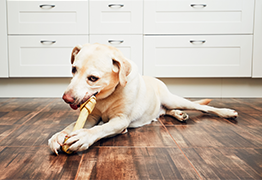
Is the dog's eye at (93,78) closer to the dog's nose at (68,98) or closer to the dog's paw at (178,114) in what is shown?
the dog's nose at (68,98)

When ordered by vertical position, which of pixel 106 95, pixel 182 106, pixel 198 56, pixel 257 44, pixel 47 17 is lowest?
pixel 182 106

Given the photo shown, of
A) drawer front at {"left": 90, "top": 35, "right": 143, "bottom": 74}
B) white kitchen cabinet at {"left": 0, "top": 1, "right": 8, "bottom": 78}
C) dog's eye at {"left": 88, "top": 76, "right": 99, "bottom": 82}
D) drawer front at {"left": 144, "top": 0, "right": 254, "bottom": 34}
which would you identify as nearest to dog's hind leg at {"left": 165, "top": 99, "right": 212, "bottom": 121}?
dog's eye at {"left": 88, "top": 76, "right": 99, "bottom": 82}

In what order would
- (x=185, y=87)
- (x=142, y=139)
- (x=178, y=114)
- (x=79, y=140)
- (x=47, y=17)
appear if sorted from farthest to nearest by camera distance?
(x=185, y=87), (x=47, y=17), (x=178, y=114), (x=142, y=139), (x=79, y=140)

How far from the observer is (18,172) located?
94cm

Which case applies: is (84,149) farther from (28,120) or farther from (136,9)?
(136,9)

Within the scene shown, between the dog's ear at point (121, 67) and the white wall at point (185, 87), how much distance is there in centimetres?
177

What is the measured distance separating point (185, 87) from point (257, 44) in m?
0.95

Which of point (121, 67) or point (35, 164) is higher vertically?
point (121, 67)

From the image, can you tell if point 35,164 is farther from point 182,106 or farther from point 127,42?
point 127,42

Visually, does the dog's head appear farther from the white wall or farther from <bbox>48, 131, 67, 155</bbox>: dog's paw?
the white wall

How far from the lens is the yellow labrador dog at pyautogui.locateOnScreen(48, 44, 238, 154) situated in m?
1.17

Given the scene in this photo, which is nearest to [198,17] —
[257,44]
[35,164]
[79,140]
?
[257,44]

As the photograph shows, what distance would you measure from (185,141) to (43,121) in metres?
1.00

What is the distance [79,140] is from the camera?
1.12 metres
